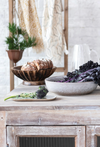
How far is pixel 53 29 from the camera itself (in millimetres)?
1804

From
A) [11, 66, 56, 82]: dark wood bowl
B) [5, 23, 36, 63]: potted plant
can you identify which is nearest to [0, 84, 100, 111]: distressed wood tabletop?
[11, 66, 56, 82]: dark wood bowl

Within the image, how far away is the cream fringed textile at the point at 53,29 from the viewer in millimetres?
1792

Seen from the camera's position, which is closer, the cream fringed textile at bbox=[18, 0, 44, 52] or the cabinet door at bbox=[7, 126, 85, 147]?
the cabinet door at bbox=[7, 126, 85, 147]

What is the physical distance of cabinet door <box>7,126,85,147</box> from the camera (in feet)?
2.10

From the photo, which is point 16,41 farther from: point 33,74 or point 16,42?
point 33,74

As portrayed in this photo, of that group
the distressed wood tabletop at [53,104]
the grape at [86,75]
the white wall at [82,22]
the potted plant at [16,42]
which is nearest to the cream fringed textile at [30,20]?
the potted plant at [16,42]

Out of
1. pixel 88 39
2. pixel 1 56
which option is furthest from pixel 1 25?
pixel 88 39

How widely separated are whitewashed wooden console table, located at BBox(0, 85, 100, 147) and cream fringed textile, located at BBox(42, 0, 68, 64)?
4.01ft

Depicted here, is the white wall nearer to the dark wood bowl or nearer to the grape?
the dark wood bowl

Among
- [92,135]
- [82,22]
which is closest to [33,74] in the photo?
[92,135]

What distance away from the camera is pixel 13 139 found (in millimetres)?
647

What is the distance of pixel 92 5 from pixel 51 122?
1717 mm

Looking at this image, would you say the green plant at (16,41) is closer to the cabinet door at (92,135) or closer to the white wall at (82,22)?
the white wall at (82,22)

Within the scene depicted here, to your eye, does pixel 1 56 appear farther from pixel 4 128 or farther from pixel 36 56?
pixel 4 128
